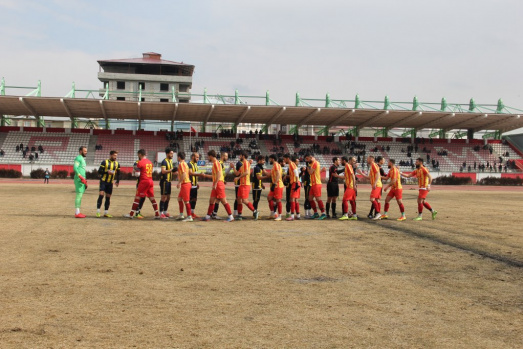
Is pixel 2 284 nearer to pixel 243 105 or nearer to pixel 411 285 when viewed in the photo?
pixel 411 285

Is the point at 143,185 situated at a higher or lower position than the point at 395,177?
lower

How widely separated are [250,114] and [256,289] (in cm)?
4666

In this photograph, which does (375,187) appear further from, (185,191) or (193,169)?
(185,191)

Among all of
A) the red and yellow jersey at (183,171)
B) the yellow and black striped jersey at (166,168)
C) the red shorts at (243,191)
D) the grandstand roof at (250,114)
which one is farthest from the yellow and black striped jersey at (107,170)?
the grandstand roof at (250,114)

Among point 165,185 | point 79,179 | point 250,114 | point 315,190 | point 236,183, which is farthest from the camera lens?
point 250,114

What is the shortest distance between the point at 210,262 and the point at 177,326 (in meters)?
2.95

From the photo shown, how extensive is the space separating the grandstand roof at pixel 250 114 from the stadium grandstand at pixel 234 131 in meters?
0.10

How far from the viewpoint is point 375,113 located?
169 ft

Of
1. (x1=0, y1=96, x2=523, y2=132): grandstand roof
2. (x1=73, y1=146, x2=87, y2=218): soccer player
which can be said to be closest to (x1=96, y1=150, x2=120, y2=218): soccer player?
(x1=73, y1=146, x2=87, y2=218): soccer player

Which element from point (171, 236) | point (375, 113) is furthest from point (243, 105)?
point (171, 236)

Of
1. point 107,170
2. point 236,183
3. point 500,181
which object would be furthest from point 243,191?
point 500,181

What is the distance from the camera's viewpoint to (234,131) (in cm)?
5641

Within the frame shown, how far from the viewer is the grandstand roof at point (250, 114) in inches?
1868

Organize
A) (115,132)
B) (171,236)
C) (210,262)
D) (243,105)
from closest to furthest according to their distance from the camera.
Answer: (210,262) → (171,236) → (243,105) → (115,132)
